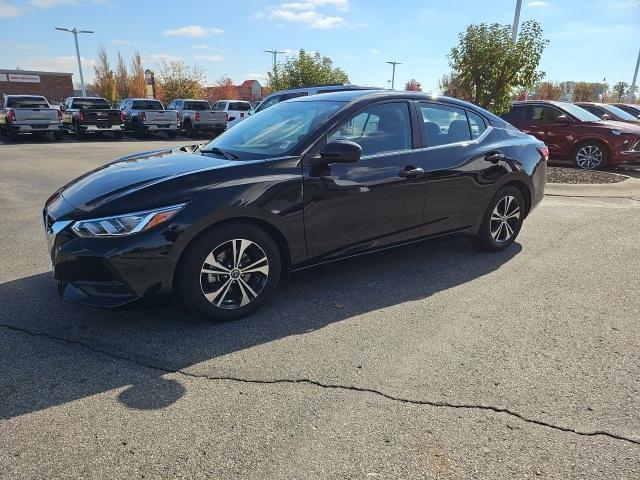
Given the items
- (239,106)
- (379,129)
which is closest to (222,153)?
(379,129)

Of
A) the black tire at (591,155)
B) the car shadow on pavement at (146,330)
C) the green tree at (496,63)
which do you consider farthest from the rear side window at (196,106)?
the car shadow on pavement at (146,330)

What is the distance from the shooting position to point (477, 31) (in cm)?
1141

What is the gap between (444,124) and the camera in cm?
475

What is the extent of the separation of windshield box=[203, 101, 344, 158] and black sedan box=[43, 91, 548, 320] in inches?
0.7

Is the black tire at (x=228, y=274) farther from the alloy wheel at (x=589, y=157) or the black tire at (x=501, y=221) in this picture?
the alloy wheel at (x=589, y=157)

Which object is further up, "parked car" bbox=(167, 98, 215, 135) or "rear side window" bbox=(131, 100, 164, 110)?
"rear side window" bbox=(131, 100, 164, 110)

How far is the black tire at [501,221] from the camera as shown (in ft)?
16.9

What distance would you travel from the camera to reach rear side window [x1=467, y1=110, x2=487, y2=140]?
4998 mm

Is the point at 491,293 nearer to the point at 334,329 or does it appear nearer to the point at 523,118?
the point at 334,329

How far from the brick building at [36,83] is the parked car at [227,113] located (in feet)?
166

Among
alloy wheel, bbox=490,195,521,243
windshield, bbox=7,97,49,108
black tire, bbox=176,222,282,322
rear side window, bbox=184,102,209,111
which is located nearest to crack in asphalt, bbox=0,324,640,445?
black tire, bbox=176,222,282,322

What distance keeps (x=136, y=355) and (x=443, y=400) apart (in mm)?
1931

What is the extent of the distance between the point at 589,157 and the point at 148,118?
1790cm

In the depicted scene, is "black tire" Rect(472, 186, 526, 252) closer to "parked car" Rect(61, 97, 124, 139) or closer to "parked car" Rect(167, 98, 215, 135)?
"parked car" Rect(167, 98, 215, 135)
